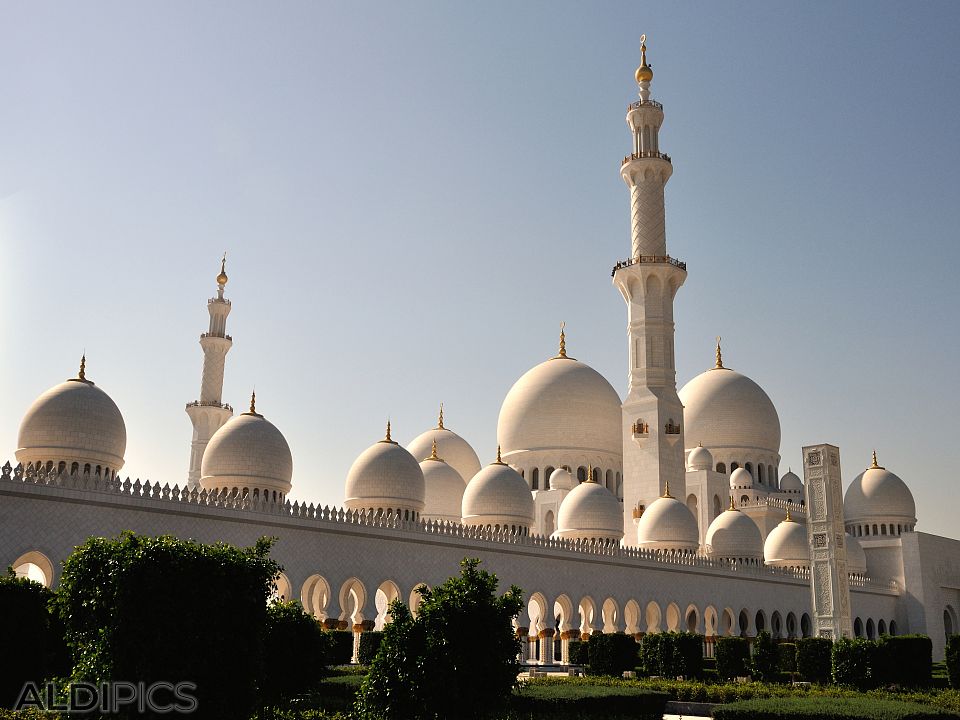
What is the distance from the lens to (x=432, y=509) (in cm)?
3450

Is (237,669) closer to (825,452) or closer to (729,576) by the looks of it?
(825,452)

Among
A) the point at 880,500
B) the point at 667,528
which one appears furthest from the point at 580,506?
the point at 880,500

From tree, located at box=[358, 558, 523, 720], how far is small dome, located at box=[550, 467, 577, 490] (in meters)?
27.2

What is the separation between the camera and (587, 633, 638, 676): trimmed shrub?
2002cm

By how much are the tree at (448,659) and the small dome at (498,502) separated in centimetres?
2103

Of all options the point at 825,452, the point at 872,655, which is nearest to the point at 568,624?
the point at 825,452

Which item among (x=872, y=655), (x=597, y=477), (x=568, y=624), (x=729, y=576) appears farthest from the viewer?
(x=597, y=477)

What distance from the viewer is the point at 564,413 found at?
3822 centimetres

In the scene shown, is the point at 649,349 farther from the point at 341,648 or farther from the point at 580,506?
the point at 341,648

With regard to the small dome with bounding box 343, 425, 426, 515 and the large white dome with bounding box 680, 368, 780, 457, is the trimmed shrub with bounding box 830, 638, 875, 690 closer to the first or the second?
the small dome with bounding box 343, 425, 426, 515

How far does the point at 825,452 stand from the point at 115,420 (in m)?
16.8

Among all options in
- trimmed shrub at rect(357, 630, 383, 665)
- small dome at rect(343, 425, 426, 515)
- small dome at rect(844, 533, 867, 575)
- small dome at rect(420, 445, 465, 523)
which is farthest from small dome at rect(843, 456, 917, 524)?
trimmed shrub at rect(357, 630, 383, 665)

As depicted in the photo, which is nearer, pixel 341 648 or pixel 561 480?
pixel 341 648

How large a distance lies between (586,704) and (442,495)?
71.6 ft
